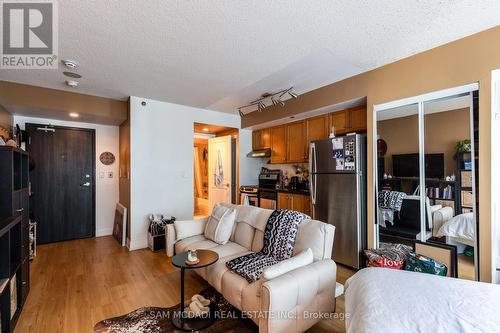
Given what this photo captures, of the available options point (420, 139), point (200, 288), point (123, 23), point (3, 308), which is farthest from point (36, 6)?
point (420, 139)

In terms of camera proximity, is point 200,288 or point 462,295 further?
point 200,288

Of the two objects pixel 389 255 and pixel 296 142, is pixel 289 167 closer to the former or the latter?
pixel 296 142

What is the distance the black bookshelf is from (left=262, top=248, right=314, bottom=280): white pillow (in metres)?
1.89

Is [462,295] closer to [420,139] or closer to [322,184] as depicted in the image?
[420,139]

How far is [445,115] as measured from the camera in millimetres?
2477

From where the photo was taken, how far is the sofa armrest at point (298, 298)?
61.9 inches

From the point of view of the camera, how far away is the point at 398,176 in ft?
9.34

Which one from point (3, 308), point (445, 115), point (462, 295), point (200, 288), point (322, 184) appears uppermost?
point (445, 115)

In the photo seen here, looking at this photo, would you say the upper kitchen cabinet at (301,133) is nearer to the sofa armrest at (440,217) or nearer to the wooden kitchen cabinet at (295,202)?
the wooden kitchen cabinet at (295,202)

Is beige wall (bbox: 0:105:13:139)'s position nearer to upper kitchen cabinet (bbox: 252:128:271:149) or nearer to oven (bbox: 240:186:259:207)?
oven (bbox: 240:186:259:207)

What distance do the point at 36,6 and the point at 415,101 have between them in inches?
144

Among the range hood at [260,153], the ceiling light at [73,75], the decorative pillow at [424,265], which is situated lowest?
the decorative pillow at [424,265]

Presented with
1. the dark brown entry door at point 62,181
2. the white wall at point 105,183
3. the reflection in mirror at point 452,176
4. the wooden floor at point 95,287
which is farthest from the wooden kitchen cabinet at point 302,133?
the dark brown entry door at point 62,181

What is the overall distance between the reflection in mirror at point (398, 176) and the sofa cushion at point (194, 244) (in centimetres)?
215
